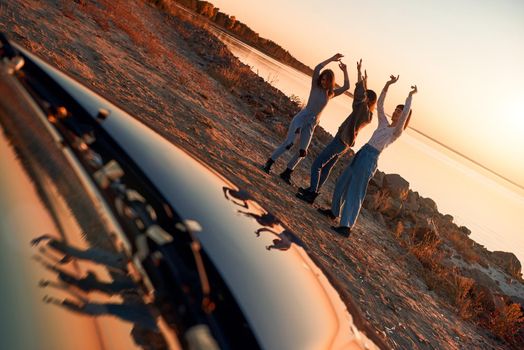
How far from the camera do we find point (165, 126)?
20.7ft

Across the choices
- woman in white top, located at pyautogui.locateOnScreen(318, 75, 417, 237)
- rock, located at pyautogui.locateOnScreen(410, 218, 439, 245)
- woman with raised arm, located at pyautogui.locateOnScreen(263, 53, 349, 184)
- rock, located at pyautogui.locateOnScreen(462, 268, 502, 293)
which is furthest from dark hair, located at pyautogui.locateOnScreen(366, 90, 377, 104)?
rock, located at pyautogui.locateOnScreen(462, 268, 502, 293)

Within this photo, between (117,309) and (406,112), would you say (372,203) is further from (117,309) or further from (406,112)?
(117,309)

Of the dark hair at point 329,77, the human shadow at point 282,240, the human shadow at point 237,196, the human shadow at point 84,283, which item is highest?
the dark hair at point 329,77

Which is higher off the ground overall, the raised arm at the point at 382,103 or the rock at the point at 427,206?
the raised arm at the point at 382,103

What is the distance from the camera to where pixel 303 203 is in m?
6.73

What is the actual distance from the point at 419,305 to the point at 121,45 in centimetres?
1051

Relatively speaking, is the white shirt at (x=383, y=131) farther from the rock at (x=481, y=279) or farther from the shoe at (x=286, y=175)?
the rock at (x=481, y=279)

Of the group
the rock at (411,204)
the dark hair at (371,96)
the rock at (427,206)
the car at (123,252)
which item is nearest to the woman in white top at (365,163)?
the dark hair at (371,96)

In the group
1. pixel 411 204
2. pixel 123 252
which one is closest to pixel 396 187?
→ pixel 411 204

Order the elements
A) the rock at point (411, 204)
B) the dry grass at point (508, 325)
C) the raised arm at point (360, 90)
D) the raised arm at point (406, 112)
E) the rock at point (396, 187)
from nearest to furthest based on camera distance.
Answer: the raised arm at point (406, 112), the raised arm at point (360, 90), the dry grass at point (508, 325), the rock at point (411, 204), the rock at point (396, 187)

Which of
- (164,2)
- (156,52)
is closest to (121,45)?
(156,52)

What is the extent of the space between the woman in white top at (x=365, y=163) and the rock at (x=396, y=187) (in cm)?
697

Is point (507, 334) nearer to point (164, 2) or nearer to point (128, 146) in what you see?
point (128, 146)

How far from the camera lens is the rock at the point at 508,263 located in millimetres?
13286
